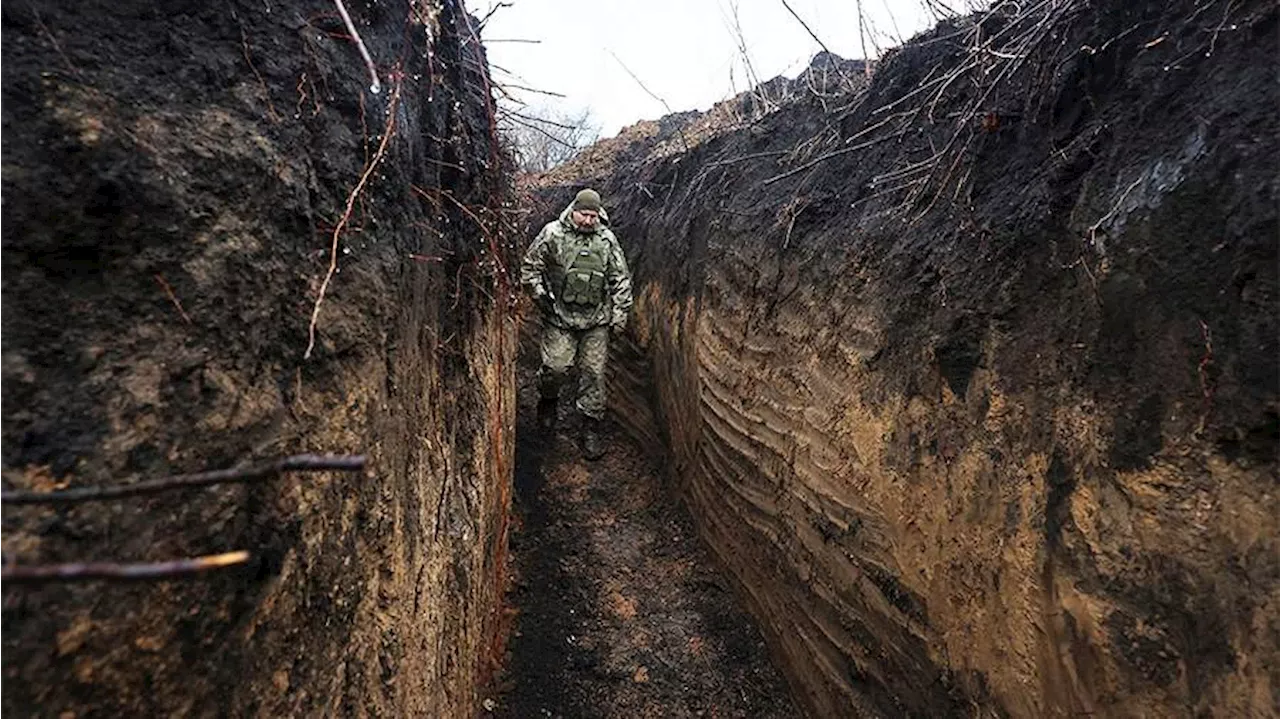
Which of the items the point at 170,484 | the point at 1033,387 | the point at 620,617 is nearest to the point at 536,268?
the point at 620,617

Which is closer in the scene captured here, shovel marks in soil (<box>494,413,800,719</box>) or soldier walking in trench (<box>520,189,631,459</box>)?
shovel marks in soil (<box>494,413,800,719</box>)

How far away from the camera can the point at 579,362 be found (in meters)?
6.09

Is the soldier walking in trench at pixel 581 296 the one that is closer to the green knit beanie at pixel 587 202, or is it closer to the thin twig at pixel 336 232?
the green knit beanie at pixel 587 202

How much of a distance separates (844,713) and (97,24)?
318cm

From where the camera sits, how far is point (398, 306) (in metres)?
2.17

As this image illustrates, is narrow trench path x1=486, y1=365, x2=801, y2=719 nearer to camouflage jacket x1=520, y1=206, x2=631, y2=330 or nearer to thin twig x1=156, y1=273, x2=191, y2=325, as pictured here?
camouflage jacket x1=520, y1=206, x2=631, y2=330

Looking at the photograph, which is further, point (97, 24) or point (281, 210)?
point (281, 210)

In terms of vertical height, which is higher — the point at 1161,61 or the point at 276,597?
the point at 1161,61

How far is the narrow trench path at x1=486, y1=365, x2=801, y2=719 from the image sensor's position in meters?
3.56

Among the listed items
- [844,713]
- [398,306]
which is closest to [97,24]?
[398,306]

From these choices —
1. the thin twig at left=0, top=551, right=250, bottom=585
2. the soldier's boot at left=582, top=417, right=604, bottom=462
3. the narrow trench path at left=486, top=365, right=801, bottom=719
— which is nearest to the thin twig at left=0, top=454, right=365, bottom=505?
the thin twig at left=0, top=551, right=250, bottom=585

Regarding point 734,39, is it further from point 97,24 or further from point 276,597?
point 276,597

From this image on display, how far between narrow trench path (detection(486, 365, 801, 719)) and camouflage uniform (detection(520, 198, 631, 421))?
768 millimetres

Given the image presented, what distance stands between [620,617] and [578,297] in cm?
259
